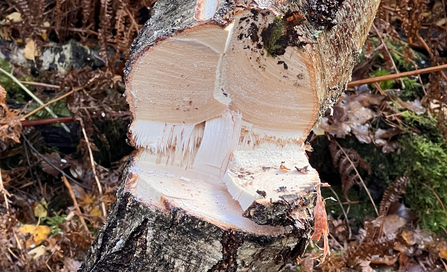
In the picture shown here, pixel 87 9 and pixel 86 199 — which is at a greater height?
pixel 87 9

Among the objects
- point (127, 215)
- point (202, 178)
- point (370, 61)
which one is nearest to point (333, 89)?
point (202, 178)

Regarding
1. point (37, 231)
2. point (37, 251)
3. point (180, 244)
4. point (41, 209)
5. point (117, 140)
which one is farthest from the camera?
point (117, 140)

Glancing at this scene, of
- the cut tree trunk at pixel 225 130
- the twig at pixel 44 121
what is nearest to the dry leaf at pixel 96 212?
the twig at pixel 44 121

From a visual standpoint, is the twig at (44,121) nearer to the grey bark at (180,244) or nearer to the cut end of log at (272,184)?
the grey bark at (180,244)

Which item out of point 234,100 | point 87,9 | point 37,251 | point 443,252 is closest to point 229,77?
point 234,100

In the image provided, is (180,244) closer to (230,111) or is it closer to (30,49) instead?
(230,111)

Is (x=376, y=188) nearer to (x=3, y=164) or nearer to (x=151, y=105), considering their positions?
(x=151, y=105)

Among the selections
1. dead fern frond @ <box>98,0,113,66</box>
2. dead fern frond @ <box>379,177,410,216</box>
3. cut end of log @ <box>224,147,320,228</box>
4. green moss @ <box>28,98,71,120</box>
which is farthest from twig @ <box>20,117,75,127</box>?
dead fern frond @ <box>379,177,410,216</box>
